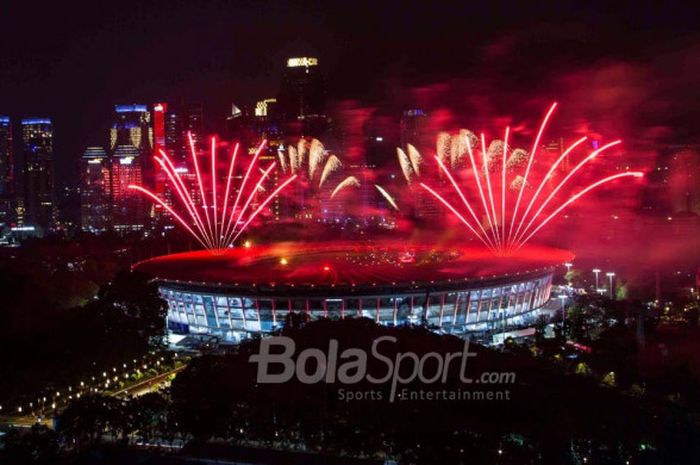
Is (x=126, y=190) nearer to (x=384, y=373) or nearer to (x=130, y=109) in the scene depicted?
(x=130, y=109)

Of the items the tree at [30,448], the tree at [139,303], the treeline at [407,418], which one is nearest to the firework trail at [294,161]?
the tree at [139,303]

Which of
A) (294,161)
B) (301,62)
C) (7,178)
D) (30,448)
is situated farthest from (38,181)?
(30,448)

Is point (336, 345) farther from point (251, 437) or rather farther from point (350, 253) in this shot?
point (350, 253)

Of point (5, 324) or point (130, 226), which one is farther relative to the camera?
point (130, 226)

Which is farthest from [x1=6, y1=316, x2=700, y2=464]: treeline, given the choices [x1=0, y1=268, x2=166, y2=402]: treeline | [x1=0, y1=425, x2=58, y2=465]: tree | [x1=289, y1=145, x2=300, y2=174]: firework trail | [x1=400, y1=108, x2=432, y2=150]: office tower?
[x1=400, y1=108, x2=432, y2=150]: office tower

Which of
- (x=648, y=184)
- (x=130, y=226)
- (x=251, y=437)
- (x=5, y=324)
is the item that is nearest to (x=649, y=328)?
(x=251, y=437)
